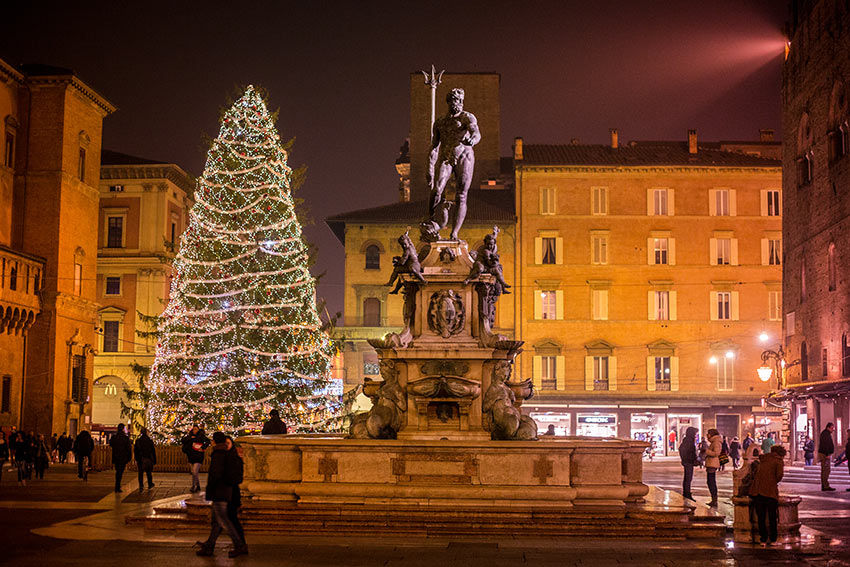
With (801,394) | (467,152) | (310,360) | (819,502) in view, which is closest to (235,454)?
(467,152)

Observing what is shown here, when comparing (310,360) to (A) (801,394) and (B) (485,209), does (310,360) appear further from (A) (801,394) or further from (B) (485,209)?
(B) (485,209)

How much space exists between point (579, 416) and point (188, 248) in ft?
100

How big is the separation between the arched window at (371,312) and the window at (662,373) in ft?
51.4

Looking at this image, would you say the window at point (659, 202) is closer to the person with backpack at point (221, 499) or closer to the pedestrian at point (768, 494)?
the pedestrian at point (768, 494)

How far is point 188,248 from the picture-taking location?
33125 millimetres

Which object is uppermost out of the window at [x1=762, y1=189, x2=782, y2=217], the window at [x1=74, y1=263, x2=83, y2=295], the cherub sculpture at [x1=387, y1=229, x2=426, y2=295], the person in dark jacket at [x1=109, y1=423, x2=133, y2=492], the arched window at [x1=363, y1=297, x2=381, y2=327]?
the window at [x1=762, y1=189, x2=782, y2=217]

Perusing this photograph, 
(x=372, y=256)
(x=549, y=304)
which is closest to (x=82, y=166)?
(x=372, y=256)

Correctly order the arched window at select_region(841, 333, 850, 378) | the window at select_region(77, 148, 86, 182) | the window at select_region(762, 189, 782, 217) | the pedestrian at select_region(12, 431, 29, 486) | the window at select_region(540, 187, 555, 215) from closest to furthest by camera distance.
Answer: the pedestrian at select_region(12, 431, 29, 486), the arched window at select_region(841, 333, 850, 378), the window at select_region(77, 148, 86, 182), the window at select_region(762, 189, 782, 217), the window at select_region(540, 187, 555, 215)

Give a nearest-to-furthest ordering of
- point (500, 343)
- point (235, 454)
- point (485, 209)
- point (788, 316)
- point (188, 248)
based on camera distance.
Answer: point (235, 454), point (500, 343), point (188, 248), point (788, 316), point (485, 209)

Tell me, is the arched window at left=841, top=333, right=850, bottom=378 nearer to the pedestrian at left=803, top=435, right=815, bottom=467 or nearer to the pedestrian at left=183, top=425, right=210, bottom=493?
the pedestrian at left=803, top=435, right=815, bottom=467

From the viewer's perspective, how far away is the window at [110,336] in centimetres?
6544

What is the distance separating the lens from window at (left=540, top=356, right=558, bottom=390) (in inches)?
2299

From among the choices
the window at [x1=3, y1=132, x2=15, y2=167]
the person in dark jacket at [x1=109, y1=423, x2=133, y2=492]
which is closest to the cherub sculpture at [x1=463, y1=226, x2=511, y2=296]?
the person in dark jacket at [x1=109, y1=423, x2=133, y2=492]

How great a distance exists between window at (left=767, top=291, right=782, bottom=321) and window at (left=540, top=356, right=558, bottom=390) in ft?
40.4
